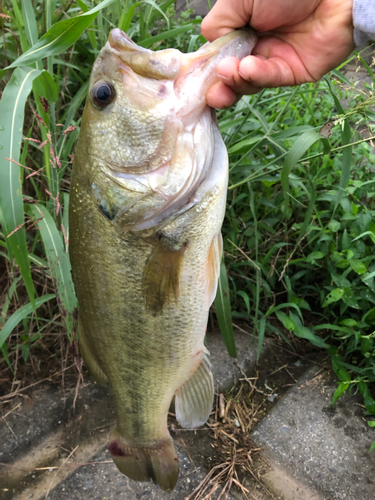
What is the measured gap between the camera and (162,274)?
1.13 m

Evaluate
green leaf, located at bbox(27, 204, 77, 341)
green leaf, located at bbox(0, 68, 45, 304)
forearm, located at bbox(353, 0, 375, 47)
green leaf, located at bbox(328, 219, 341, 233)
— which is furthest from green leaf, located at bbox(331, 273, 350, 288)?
green leaf, located at bbox(0, 68, 45, 304)

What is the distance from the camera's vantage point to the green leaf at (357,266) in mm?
1953

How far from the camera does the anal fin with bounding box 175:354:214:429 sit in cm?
141

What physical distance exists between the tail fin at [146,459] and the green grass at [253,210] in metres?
0.51

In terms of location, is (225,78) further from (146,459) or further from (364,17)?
(146,459)

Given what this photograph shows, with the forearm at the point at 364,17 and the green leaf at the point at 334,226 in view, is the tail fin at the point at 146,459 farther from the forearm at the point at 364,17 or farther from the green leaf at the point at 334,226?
the forearm at the point at 364,17

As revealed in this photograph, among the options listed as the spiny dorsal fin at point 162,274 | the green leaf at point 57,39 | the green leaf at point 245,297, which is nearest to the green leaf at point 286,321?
the green leaf at point 245,297

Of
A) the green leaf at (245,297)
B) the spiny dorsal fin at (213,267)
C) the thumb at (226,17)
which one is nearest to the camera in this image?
the thumb at (226,17)

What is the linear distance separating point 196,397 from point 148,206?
2.62ft

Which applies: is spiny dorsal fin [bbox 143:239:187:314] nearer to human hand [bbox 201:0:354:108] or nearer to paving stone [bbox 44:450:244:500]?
human hand [bbox 201:0:354:108]

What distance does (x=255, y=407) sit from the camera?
215cm

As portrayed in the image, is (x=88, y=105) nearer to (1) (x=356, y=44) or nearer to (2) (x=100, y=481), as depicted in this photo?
(1) (x=356, y=44)

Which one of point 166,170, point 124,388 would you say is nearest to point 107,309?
point 124,388

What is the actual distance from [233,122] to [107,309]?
1.31 m
